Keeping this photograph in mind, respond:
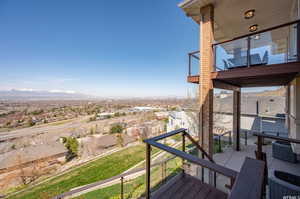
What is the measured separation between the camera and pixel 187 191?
7.05 feet

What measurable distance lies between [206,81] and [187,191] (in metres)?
2.89

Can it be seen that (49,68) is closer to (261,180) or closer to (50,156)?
(50,156)

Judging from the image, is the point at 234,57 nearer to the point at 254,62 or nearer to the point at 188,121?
the point at 254,62

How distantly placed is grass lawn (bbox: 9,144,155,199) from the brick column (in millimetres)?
11660

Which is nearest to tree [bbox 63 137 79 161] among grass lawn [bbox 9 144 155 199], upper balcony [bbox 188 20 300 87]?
grass lawn [bbox 9 144 155 199]

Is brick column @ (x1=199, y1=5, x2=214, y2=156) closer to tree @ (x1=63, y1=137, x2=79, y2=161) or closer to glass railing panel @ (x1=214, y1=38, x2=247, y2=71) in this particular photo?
glass railing panel @ (x1=214, y1=38, x2=247, y2=71)

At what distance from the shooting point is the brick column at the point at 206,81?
3.85m

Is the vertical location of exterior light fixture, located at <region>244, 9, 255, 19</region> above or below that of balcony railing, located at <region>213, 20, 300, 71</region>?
above

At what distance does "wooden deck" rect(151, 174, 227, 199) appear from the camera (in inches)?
79.5

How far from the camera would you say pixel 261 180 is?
3.05 ft

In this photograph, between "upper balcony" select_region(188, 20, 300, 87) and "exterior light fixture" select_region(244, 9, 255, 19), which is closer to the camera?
"upper balcony" select_region(188, 20, 300, 87)

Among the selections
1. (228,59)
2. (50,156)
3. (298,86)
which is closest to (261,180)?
(228,59)

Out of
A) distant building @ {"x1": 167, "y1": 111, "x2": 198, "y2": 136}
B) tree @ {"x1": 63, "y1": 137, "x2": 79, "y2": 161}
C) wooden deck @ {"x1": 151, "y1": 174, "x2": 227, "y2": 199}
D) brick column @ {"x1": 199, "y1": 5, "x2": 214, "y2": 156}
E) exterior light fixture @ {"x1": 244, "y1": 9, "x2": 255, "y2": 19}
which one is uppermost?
exterior light fixture @ {"x1": 244, "y1": 9, "x2": 255, "y2": 19}

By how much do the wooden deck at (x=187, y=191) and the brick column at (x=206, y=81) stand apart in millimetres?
1770
